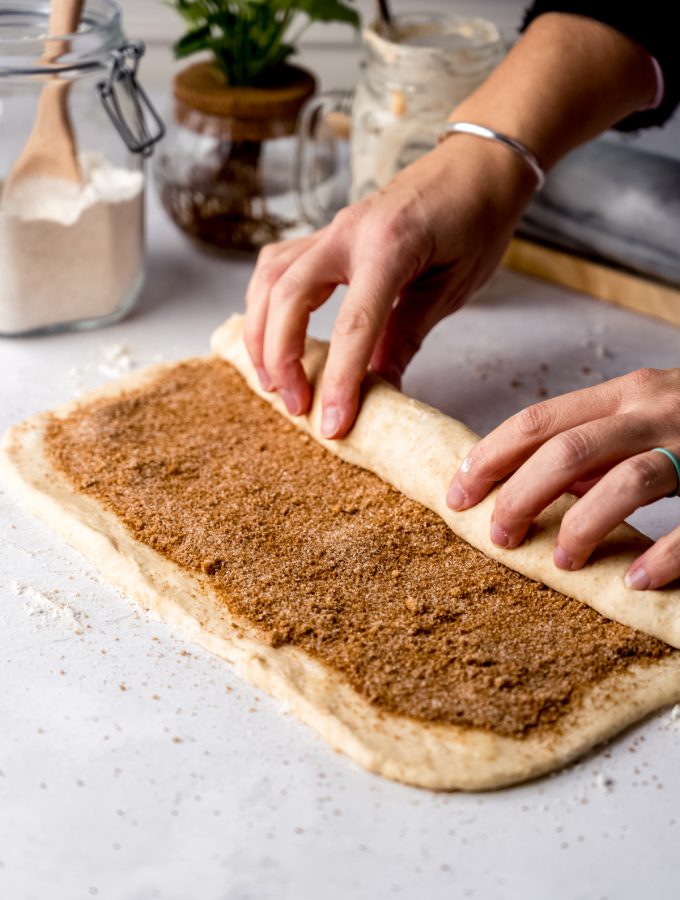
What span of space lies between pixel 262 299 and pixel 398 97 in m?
0.54

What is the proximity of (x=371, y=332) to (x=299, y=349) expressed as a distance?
0.11 m

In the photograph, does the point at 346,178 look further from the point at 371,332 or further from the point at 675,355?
the point at 371,332

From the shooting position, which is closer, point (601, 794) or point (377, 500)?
point (601, 794)

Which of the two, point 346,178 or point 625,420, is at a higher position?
point 625,420

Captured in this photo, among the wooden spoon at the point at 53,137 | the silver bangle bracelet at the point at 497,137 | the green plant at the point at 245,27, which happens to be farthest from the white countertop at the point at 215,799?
the green plant at the point at 245,27

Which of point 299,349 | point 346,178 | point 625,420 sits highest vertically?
point 625,420

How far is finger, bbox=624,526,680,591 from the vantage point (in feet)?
3.62

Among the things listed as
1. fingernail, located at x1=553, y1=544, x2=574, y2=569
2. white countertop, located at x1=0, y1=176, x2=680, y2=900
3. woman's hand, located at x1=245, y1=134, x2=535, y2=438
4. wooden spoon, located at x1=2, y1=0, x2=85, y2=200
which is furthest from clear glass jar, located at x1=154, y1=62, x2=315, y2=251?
fingernail, located at x1=553, y1=544, x2=574, y2=569

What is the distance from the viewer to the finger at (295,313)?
1.39 metres

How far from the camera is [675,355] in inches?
69.3

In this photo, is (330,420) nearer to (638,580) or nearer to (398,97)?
(638,580)

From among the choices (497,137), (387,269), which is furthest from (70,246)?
(497,137)

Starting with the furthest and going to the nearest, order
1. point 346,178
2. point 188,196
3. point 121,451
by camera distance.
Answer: point 346,178, point 188,196, point 121,451

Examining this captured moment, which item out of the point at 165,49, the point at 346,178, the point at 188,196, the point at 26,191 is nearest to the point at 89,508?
the point at 26,191
